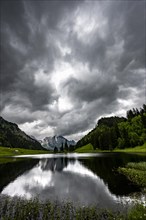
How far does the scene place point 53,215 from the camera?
16.8 metres

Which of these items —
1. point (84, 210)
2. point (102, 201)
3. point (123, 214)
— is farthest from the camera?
point (102, 201)

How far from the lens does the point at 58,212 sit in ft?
58.1

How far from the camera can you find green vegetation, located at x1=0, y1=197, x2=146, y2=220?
15705 mm

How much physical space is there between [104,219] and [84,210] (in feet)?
11.1

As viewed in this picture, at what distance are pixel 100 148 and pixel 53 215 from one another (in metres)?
190

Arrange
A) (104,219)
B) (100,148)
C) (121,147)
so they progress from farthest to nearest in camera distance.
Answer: (100,148) < (121,147) < (104,219)

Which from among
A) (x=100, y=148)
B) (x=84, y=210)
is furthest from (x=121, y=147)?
(x=84, y=210)

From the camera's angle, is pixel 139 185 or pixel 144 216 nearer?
pixel 144 216

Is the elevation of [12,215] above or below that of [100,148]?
below

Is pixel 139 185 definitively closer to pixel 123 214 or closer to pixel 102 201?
pixel 102 201

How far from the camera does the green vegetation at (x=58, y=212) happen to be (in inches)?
618

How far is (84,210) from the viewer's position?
18.1 metres

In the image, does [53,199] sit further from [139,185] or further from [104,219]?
[139,185]

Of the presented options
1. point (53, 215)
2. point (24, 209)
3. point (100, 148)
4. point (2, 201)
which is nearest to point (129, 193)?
point (53, 215)
